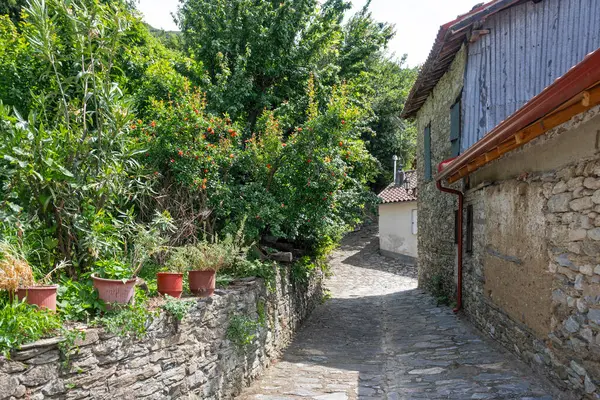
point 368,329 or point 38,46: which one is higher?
point 38,46

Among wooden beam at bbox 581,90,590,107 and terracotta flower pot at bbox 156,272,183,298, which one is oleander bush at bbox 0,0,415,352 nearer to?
terracotta flower pot at bbox 156,272,183,298

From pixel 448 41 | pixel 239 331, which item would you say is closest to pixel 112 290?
pixel 239 331

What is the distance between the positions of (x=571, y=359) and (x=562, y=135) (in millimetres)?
2012

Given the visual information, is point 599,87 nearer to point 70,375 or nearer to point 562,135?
point 562,135

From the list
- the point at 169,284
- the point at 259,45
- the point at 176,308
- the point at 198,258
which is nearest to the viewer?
Answer: the point at 176,308

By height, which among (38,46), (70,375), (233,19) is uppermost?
(233,19)

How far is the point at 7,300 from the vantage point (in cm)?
320

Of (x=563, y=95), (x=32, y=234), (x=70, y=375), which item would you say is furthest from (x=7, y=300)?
(x=563, y=95)

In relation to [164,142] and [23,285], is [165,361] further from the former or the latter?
[164,142]

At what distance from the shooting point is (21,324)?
284 centimetres

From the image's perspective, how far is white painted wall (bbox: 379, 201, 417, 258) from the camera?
20234 mm

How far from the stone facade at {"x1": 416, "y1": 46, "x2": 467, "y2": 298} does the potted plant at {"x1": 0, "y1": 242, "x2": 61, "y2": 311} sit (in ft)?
24.9

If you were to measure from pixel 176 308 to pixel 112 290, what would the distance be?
25.9 inches

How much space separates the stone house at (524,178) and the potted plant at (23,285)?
3.98 metres
